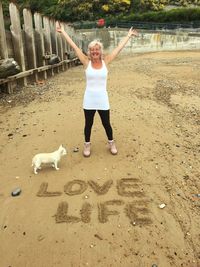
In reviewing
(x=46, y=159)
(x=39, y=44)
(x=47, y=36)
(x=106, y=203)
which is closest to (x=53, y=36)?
(x=47, y=36)

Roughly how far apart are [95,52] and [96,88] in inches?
22.1

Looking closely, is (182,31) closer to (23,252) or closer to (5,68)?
(5,68)

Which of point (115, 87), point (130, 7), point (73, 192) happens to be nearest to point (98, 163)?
point (73, 192)

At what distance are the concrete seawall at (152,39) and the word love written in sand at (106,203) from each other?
1214 inches

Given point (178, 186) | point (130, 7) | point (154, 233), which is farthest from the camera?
point (130, 7)

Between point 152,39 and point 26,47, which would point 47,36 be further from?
point 152,39

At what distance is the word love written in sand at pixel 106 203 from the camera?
4008 millimetres

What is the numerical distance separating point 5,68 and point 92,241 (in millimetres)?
6769

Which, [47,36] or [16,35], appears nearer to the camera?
[16,35]

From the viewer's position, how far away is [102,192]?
453cm

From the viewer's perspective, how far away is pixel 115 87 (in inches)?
432

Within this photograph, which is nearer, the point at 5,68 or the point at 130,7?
the point at 5,68

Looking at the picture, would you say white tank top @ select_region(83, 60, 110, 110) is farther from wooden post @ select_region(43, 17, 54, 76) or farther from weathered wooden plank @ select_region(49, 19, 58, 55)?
weathered wooden plank @ select_region(49, 19, 58, 55)

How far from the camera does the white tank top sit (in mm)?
5098
